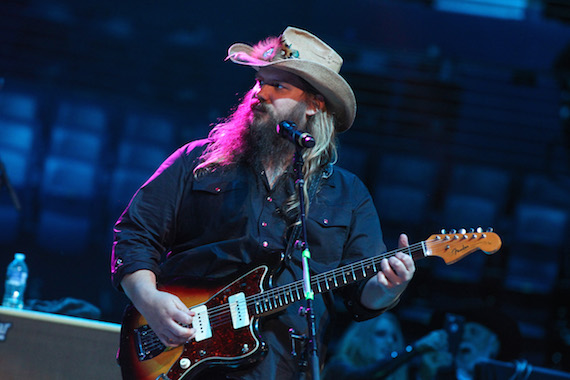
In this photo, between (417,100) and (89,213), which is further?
(417,100)

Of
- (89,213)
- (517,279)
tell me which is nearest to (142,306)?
(89,213)

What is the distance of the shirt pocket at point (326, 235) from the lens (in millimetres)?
2703

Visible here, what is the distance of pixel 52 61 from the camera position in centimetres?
631

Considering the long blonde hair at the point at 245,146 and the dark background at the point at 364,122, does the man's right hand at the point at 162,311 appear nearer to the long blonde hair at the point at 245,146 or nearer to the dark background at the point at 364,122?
the long blonde hair at the point at 245,146

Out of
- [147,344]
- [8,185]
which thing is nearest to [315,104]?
[147,344]

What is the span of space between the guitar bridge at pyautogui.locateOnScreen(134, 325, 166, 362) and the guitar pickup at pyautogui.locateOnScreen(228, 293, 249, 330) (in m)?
0.31

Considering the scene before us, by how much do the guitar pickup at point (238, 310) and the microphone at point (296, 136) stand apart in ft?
2.17

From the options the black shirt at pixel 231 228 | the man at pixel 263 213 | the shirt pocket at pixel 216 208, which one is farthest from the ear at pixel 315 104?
the shirt pocket at pixel 216 208

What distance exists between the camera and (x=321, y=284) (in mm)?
2553

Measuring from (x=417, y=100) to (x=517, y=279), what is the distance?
6.70 feet

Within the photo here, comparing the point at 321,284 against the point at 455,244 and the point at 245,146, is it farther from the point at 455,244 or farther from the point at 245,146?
the point at 245,146

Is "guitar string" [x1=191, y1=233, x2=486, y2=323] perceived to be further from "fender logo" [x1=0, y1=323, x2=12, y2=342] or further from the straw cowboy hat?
"fender logo" [x1=0, y1=323, x2=12, y2=342]

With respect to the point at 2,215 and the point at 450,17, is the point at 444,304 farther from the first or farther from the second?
the point at 2,215

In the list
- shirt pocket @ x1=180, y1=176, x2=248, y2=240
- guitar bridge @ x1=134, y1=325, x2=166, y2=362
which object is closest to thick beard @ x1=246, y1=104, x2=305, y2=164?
shirt pocket @ x1=180, y1=176, x2=248, y2=240
